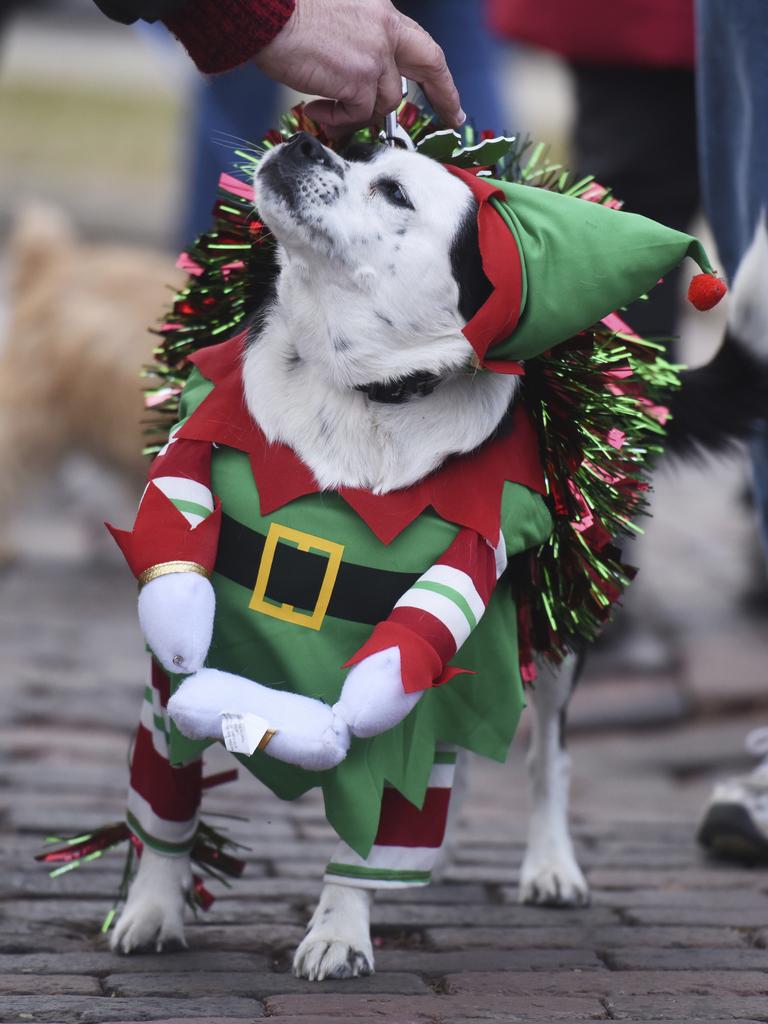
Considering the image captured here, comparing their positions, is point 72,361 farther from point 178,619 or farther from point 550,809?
point 178,619

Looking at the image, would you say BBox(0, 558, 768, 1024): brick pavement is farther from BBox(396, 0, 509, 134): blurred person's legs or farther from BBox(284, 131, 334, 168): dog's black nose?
BBox(396, 0, 509, 134): blurred person's legs

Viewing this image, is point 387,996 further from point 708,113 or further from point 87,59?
point 87,59

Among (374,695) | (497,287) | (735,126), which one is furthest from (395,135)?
(735,126)

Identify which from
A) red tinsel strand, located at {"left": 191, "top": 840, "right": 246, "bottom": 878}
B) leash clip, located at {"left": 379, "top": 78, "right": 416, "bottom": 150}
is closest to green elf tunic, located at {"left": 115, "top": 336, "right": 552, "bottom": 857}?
red tinsel strand, located at {"left": 191, "top": 840, "right": 246, "bottom": 878}

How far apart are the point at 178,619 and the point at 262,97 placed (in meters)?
4.08

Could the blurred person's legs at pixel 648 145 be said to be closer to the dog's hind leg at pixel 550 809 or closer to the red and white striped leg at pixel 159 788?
the dog's hind leg at pixel 550 809

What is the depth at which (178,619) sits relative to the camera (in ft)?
7.39

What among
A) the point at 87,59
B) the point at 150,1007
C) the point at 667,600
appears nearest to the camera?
the point at 150,1007

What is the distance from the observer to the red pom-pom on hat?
2.28 metres

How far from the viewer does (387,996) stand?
2352mm

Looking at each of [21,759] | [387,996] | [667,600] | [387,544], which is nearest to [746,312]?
[387,544]

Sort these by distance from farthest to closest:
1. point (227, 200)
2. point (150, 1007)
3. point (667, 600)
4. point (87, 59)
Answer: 1. point (87, 59)
2. point (667, 600)
3. point (227, 200)
4. point (150, 1007)

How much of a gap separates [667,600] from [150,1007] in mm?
4025

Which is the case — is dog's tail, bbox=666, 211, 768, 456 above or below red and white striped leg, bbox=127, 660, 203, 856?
above
